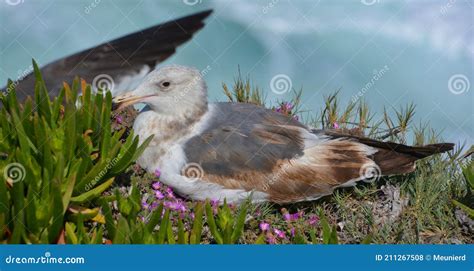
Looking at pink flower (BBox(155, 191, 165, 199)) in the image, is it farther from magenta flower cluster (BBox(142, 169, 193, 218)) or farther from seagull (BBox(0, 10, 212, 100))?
seagull (BBox(0, 10, 212, 100))

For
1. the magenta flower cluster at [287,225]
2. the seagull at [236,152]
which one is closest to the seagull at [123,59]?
the seagull at [236,152]

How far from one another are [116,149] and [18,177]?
0.70 meters

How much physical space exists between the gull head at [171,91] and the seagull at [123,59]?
0.87m

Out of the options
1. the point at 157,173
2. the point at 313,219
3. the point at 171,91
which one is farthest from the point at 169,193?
the point at 313,219

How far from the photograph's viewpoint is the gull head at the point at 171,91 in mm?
5371

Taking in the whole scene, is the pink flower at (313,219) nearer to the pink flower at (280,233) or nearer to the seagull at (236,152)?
the seagull at (236,152)

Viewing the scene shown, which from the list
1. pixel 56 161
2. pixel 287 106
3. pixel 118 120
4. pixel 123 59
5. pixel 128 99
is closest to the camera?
pixel 56 161

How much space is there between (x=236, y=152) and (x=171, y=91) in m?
0.71

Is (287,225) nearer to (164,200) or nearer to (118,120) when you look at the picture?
(164,200)

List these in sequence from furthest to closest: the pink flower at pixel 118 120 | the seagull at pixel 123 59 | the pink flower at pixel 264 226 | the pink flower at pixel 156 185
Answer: the seagull at pixel 123 59
the pink flower at pixel 118 120
the pink flower at pixel 156 185
the pink flower at pixel 264 226

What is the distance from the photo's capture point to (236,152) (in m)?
5.25

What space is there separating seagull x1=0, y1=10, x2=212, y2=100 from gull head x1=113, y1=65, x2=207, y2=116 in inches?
34.4

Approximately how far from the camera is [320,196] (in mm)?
5312

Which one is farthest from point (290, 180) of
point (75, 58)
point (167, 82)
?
point (75, 58)
